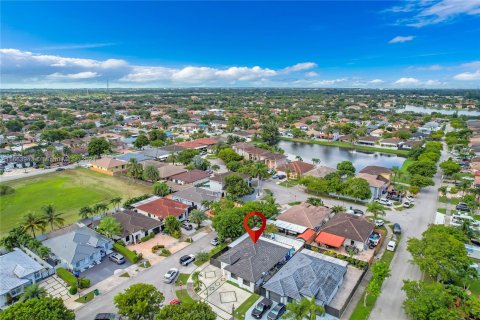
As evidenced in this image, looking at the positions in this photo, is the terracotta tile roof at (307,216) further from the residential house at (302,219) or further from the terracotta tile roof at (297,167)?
the terracotta tile roof at (297,167)

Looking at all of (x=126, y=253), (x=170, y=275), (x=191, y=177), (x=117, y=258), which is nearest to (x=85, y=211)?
(x=126, y=253)

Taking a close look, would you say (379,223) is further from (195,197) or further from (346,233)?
(195,197)

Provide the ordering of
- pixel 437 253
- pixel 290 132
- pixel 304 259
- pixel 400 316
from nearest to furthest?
pixel 400 316, pixel 437 253, pixel 304 259, pixel 290 132

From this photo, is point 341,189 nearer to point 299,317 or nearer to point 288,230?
point 288,230

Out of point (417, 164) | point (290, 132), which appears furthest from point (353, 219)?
point (290, 132)


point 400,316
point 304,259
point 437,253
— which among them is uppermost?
point 437,253

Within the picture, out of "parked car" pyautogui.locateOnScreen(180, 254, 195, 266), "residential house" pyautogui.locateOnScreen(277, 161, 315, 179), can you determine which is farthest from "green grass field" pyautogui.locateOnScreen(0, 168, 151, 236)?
"residential house" pyautogui.locateOnScreen(277, 161, 315, 179)

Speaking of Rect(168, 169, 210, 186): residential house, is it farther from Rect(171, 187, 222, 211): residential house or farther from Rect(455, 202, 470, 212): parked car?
Rect(455, 202, 470, 212): parked car
